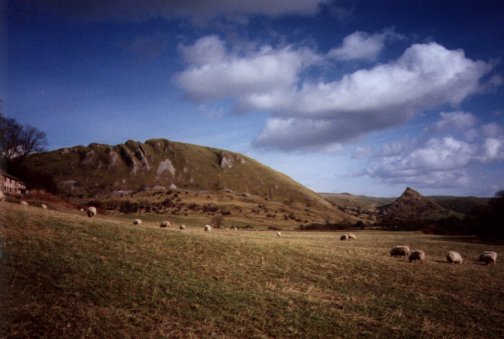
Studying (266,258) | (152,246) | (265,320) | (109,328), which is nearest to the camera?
(109,328)

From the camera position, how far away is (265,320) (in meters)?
11.0

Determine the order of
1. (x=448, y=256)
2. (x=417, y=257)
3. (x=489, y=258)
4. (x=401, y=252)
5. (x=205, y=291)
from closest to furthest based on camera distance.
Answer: (x=205, y=291) → (x=417, y=257) → (x=448, y=256) → (x=489, y=258) → (x=401, y=252)

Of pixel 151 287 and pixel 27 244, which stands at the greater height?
pixel 27 244

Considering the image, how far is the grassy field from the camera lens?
977 centimetres

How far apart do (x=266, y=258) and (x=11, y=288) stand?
1430 centimetres

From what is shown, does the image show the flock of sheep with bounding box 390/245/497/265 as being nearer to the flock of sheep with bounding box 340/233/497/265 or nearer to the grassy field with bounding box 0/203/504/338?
the flock of sheep with bounding box 340/233/497/265

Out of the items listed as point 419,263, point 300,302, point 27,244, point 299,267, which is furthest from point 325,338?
point 419,263

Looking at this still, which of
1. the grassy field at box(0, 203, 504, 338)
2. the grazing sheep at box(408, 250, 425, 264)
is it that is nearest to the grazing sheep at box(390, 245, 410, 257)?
the grazing sheep at box(408, 250, 425, 264)

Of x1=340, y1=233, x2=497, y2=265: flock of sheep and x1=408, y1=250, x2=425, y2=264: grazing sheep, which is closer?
x1=408, y1=250, x2=425, y2=264: grazing sheep

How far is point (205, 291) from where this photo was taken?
13.1m

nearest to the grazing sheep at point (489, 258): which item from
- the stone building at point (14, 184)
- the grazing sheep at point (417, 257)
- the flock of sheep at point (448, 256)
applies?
the flock of sheep at point (448, 256)

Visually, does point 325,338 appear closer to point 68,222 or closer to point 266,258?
point 266,258

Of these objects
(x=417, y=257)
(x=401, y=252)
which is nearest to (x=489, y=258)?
(x=401, y=252)

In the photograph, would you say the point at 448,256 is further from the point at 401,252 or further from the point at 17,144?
the point at 17,144
